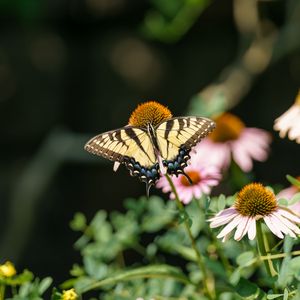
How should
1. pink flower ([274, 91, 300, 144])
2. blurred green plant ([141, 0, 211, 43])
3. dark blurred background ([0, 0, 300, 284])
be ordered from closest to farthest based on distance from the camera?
1. pink flower ([274, 91, 300, 144])
2. blurred green plant ([141, 0, 211, 43])
3. dark blurred background ([0, 0, 300, 284])

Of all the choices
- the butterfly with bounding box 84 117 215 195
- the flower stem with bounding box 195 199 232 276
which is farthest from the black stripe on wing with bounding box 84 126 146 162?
the flower stem with bounding box 195 199 232 276

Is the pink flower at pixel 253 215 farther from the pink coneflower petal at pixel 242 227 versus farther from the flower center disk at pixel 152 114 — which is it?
the flower center disk at pixel 152 114

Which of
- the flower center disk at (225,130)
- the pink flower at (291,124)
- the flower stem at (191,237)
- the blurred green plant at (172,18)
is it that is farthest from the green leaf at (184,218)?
the blurred green plant at (172,18)

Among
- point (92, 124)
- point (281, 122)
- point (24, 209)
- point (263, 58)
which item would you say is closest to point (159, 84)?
point (92, 124)

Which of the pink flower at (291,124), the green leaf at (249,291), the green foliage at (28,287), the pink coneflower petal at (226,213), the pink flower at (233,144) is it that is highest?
the pink flower at (233,144)

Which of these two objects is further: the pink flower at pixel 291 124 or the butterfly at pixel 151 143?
the pink flower at pixel 291 124

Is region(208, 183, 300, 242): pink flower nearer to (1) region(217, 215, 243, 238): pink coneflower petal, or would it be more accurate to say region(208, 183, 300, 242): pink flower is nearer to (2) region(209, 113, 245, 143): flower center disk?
(1) region(217, 215, 243, 238): pink coneflower petal

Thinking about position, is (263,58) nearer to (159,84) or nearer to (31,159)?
(159,84)

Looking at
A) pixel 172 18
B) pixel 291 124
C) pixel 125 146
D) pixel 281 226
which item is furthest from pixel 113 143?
pixel 172 18
